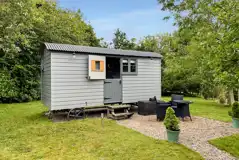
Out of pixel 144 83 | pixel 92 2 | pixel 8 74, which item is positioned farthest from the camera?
pixel 92 2

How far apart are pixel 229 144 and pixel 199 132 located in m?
0.95

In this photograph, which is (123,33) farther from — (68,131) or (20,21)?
(68,131)

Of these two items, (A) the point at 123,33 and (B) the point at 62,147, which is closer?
(B) the point at 62,147

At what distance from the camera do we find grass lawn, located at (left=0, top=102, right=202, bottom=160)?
3529mm

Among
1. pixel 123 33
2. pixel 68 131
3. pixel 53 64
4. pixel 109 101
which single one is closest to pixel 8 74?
pixel 53 64

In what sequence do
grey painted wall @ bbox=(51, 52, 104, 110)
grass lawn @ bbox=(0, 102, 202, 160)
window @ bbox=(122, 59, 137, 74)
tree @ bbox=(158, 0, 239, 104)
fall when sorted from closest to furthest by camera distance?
tree @ bbox=(158, 0, 239, 104) → grass lawn @ bbox=(0, 102, 202, 160) → grey painted wall @ bbox=(51, 52, 104, 110) → window @ bbox=(122, 59, 137, 74)

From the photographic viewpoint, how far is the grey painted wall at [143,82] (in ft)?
26.0

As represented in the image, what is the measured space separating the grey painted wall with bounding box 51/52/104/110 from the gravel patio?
169 centimetres

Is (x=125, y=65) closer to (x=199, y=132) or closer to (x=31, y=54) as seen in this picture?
Answer: (x=199, y=132)

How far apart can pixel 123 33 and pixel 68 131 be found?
15.8 m

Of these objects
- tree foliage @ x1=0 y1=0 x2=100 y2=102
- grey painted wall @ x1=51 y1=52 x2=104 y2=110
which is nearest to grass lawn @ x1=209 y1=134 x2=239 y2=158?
grey painted wall @ x1=51 y1=52 x2=104 y2=110

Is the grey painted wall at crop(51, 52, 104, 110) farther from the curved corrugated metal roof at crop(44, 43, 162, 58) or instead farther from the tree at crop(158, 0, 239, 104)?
the tree at crop(158, 0, 239, 104)

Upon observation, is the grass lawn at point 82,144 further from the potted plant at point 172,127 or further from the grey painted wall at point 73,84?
the grey painted wall at point 73,84

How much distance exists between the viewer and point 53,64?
6.19 metres
